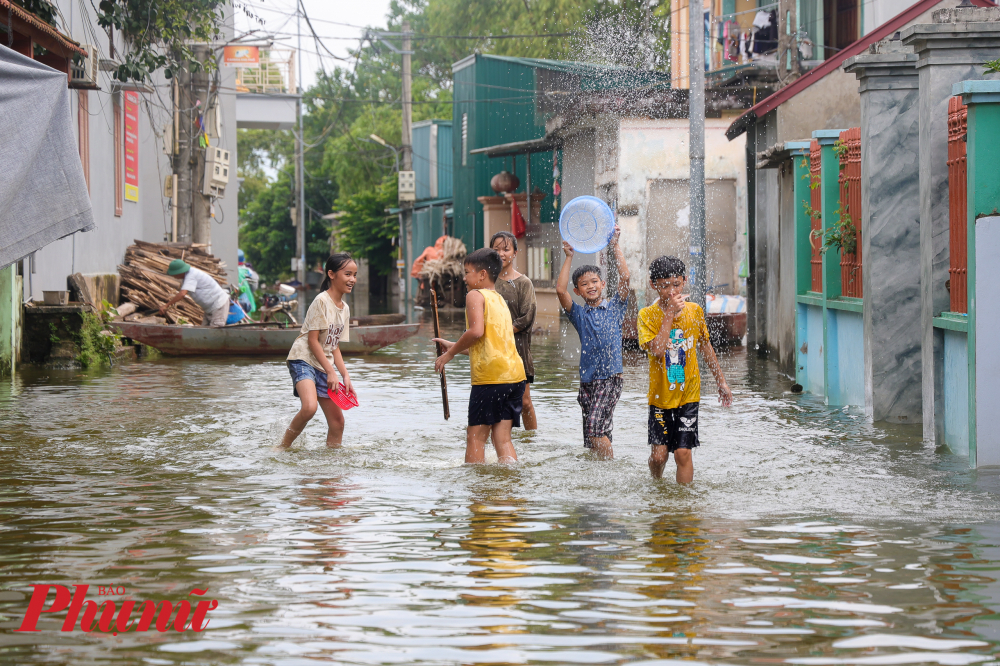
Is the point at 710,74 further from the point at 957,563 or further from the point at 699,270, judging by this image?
the point at 957,563

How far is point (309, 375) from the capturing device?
894cm

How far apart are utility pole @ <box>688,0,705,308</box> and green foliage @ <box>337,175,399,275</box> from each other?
3794 cm

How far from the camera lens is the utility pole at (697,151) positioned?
17.8 meters

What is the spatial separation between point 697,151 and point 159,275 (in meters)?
10.6

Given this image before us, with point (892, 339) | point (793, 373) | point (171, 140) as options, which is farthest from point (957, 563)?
point (171, 140)

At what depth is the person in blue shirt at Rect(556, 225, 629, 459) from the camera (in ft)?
27.8

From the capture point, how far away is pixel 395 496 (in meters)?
7.41

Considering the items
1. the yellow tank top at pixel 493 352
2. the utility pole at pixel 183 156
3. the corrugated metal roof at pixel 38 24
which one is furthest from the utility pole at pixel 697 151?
the yellow tank top at pixel 493 352

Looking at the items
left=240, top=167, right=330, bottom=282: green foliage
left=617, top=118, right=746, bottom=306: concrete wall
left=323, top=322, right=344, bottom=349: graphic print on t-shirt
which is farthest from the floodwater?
left=240, top=167, right=330, bottom=282: green foliage

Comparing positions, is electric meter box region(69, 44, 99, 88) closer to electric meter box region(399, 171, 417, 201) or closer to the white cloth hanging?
the white cloth hanging

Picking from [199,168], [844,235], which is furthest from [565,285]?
[199,168]

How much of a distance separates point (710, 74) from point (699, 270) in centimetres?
804

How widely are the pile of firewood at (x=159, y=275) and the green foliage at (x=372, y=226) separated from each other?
3283 centimetres

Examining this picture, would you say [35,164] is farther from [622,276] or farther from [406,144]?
[406,144]
